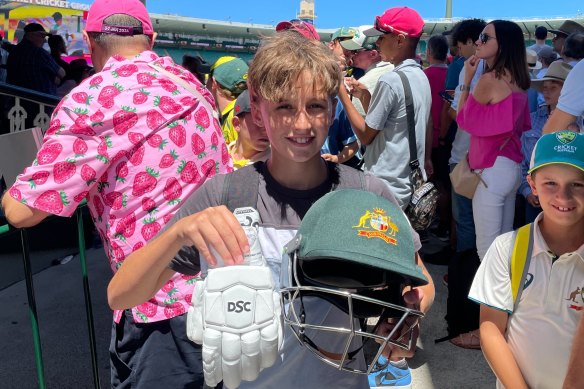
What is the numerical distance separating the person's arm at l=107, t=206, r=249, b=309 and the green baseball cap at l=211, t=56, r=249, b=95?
2573 millimetres

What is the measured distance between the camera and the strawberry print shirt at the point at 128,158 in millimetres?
1649

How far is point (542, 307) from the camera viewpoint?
1.93 metres

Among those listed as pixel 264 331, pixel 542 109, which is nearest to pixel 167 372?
pixel 264 331

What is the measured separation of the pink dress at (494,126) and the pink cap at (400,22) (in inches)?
21.7

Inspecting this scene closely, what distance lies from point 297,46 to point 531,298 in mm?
1236

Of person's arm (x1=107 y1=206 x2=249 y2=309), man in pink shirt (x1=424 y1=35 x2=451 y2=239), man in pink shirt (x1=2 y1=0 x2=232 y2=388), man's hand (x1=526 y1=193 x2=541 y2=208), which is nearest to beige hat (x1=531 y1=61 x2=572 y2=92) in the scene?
man's hand (x1=526 y1=193 x2=541 y2=208)

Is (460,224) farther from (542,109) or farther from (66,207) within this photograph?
(66,207)

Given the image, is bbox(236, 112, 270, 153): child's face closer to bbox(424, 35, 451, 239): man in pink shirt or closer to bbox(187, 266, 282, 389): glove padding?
bbox(187, 266, 282, 389): glove padding

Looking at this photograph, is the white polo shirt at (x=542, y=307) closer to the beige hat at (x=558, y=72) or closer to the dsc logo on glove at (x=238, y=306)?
the dsc logo on glove at (x=238, y=306)

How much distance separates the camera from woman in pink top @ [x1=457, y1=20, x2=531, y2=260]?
128 inches

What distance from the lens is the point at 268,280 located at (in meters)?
1.02

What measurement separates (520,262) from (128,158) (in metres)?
1.39

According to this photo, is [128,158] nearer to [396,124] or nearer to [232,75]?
[396,124]

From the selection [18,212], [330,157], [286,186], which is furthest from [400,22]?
[18,212]
